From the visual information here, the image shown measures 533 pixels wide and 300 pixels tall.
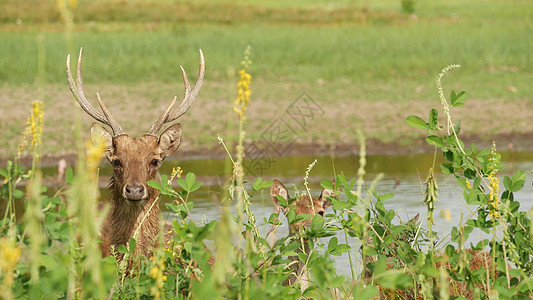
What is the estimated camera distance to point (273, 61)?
19.5m

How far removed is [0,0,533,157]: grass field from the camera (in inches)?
591

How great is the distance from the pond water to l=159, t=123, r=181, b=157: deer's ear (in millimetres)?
1904

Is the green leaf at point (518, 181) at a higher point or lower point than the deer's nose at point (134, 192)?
higher

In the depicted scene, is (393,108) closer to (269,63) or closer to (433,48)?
(269,63)

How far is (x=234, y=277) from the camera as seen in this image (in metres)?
3.38

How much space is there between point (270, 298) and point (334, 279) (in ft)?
0.73

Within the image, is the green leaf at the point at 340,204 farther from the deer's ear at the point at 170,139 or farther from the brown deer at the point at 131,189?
the deer's ear at the point at 170,139

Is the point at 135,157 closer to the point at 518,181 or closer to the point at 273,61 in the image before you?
the point at 518,181

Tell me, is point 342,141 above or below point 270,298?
below

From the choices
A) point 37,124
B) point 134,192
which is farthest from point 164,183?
point 134,192

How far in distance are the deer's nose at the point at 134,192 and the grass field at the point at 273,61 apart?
7728 millimetres

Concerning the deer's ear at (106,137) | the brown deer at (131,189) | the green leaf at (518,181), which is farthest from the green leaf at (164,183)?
the deer's ear at (106,137)

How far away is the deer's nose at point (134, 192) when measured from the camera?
217 inches

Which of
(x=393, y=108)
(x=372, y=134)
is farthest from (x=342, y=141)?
(x=393, y=108)
